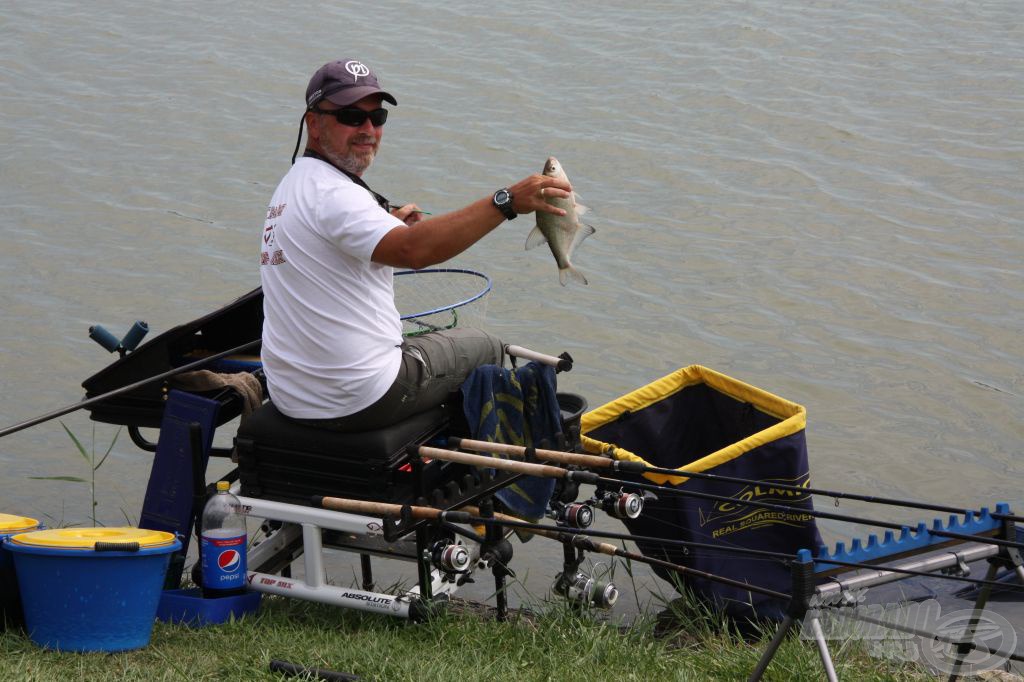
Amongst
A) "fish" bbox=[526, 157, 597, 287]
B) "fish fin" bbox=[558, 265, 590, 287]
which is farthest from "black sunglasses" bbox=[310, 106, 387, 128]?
"fish fin" bbox=[558, 265, 590, 287]

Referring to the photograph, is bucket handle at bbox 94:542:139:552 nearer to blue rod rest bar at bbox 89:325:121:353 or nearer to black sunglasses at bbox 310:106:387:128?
blue rod rest bar at bbox 89:325:121:353

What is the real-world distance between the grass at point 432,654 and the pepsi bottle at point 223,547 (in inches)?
5.6

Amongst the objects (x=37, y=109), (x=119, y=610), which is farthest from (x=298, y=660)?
(x=37, y=109)

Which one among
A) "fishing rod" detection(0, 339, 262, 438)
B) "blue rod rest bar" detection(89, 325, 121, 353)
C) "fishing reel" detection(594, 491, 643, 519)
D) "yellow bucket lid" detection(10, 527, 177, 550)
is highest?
"blue rod rest bar" detection(89, 325, 121, 353)

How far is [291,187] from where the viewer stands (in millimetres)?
4184

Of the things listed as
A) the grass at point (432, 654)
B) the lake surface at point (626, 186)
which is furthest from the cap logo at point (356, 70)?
the lake surface at point (626, 186)

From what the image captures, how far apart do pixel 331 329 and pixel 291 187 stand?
46 cm

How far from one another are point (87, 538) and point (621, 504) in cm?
161

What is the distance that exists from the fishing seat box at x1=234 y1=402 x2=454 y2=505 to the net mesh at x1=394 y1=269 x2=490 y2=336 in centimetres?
78

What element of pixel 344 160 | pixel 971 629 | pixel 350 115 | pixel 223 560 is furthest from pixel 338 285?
pixel 971 629

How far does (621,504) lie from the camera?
13.9 ft

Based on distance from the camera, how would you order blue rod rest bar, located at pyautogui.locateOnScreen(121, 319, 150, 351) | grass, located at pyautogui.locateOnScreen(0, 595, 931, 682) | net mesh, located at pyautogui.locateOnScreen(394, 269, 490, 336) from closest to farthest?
grass, located at pyautogui.locateOnScreen(0, 595, 931, 682) → blue rod rest bar, located at pyautogui.locateOnScreen(121, 319, 150, 351) → net mesh, located at pyautogui.locateOnScreen(394, 269, 490, 336)

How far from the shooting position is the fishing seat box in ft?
13.8

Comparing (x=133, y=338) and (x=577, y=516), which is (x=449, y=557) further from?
(x=133, y=338)
